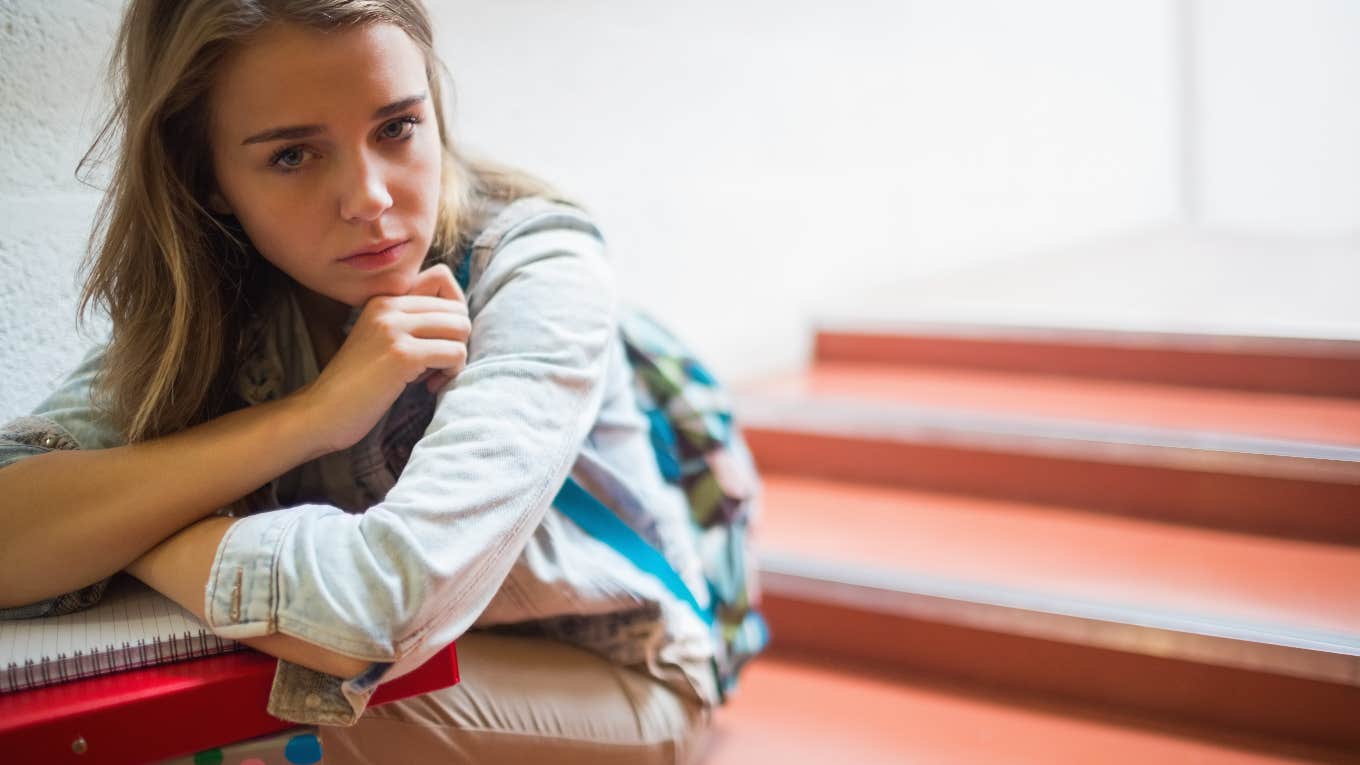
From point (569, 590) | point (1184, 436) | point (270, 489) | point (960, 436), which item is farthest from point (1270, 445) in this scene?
point (270, 489)

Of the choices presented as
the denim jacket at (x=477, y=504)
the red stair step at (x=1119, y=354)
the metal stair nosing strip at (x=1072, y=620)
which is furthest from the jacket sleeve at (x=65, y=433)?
the red stair step at (x=1119, y=354)

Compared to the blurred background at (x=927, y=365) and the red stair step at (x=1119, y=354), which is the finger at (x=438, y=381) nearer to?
the blurred background at (x=927, y=365)

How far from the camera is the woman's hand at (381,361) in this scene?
0.99m

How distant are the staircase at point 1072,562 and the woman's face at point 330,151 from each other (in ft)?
3.09

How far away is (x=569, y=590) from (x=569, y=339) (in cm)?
28

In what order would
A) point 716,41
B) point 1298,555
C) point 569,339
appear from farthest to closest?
point 716,41, point 1298,555, point 569,339

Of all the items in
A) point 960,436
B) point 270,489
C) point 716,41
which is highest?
point 716,41

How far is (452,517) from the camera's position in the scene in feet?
2.99

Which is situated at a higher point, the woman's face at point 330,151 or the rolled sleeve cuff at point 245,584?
the woman's face at point 330,151

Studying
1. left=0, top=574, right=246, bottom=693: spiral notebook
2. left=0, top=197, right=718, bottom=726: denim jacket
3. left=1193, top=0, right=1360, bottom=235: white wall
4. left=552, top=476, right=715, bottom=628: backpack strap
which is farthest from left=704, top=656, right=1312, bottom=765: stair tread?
left=1193, top=0, right=1360, bottom=235: white wall

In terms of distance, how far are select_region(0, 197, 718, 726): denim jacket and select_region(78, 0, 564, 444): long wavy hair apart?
0.17ft

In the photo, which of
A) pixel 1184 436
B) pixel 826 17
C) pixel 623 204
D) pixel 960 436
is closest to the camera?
pixel 1184 436

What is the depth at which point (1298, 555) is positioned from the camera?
178cm

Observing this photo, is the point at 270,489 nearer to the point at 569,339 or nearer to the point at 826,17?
the point at 569,339
